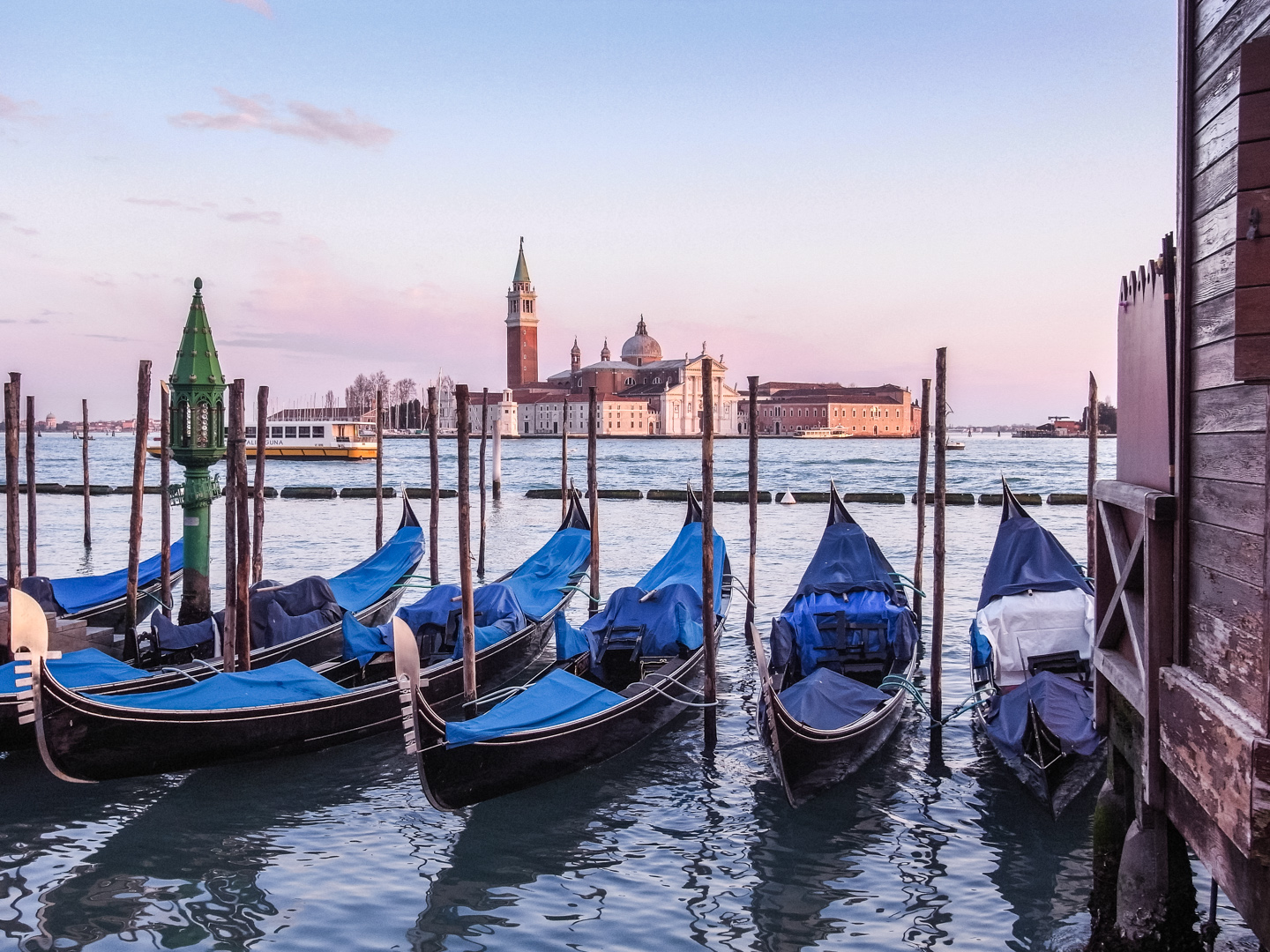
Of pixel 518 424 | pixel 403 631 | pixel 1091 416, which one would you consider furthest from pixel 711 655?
pixel 518 424

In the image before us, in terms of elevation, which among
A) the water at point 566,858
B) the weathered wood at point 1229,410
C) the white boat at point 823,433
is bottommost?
the water at point 566,858

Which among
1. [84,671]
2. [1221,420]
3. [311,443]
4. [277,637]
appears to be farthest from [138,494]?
[311,443]

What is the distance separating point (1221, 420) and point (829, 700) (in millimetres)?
3228

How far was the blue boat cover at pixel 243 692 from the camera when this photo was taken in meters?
4.92

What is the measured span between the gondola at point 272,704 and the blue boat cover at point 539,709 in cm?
46

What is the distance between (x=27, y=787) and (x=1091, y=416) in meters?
8.26

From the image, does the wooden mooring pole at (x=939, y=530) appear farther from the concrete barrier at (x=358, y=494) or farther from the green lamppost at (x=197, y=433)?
the concrete barrier at (x=358, y=494)

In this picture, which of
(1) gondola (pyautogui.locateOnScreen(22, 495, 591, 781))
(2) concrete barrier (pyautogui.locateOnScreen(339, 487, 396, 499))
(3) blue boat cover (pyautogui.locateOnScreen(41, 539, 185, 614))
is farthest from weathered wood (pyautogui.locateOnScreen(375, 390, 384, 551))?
(2) concrete barrier (pyautogui.locateOnScreen(339, 487, 396, 499))

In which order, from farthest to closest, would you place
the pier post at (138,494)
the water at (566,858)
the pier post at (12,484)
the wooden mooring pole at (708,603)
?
the pier post at (138,494), the pier post at (12,484), the wooden mooring pole at (708,603), the water at (566,858)

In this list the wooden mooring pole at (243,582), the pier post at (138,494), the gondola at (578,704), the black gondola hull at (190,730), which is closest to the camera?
the gondola at (578,704)

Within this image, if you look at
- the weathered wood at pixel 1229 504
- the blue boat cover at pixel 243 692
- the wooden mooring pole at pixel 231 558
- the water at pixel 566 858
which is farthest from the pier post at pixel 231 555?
the weathered wood at pixel 1229 504

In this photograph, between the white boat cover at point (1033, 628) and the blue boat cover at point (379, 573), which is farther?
the blue boat cover at point (379, 573)

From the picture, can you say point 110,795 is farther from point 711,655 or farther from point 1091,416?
point 1091,416

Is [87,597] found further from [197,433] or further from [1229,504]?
[1229,504]
